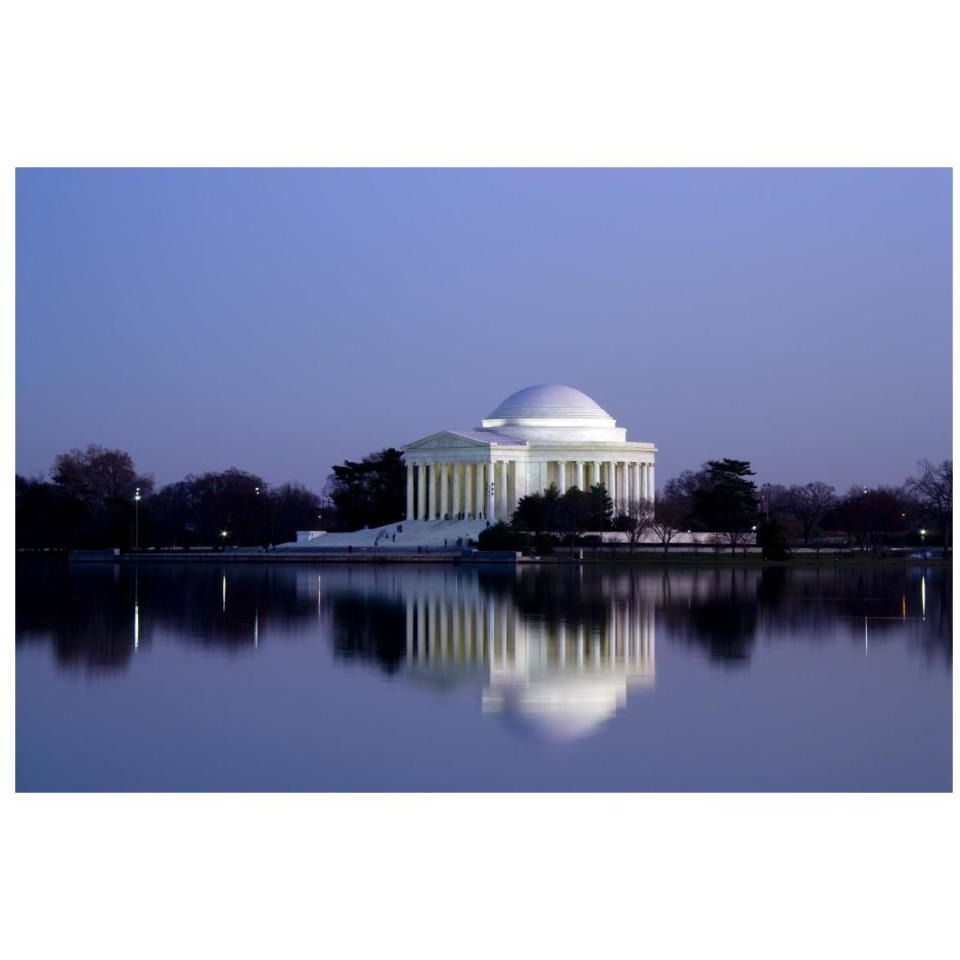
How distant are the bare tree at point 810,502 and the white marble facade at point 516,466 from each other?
13.9 meters

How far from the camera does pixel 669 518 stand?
4060 inches

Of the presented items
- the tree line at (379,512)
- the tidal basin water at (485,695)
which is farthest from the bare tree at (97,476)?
the tidal basin water at (485,695)

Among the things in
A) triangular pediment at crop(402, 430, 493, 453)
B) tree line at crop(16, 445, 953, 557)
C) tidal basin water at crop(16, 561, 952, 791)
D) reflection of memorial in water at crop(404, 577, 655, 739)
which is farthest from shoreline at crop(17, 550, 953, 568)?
reflection of memorial in water at crop(404, 577, 655, 739)

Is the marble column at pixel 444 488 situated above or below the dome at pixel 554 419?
below

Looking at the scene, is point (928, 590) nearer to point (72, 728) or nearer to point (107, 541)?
point (72, 728)

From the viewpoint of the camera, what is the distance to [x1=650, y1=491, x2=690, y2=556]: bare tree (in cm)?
9746

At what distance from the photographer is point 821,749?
1861 cm

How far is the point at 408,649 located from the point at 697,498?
78.2 meters

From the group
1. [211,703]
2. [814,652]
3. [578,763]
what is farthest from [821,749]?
[814,652]

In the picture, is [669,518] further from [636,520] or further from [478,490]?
[478,490]

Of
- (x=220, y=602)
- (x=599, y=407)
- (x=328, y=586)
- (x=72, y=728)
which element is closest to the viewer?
(x=72, y=728)

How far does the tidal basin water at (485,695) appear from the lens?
17.1 metres

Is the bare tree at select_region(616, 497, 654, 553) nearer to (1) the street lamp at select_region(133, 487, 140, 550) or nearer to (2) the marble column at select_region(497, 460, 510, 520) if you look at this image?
(2) the marble column at select_region(497, 460, 510, 520)

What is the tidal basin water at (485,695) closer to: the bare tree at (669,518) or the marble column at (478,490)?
the bare tree at (669,518)
